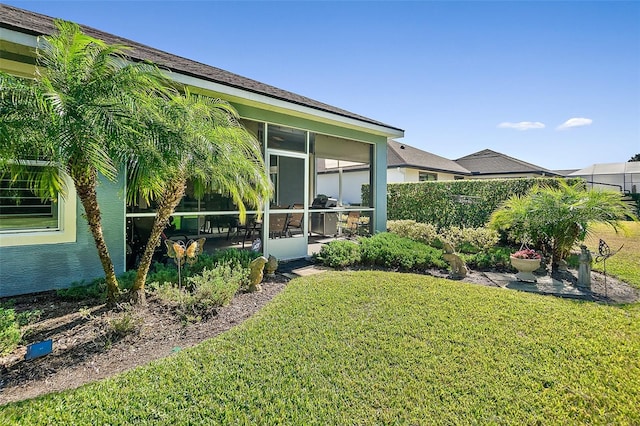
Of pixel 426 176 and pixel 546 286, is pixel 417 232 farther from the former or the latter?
pixel 426 176

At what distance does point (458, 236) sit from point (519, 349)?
6801mm

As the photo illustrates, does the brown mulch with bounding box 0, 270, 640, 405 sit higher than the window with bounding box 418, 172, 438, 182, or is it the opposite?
the window with bounding box 418, 172, 438, 182

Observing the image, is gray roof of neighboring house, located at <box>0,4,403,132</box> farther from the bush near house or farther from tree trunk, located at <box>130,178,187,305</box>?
the bush near house

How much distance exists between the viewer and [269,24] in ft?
33.2

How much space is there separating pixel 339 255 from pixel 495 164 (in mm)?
26335

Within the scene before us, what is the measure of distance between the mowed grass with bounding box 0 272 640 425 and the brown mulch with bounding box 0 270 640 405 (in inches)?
12.5

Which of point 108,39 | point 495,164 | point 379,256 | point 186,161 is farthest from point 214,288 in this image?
point 495,164

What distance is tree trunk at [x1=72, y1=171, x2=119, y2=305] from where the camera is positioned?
399cm

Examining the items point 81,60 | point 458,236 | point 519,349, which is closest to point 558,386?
point 519,349

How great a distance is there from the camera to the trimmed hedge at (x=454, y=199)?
457 inches

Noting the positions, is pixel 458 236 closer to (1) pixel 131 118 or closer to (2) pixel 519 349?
(2) pixel 519 349

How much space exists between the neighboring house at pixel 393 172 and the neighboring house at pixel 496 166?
2470mm

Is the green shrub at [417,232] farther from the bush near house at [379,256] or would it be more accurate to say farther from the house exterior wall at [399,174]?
the house exterior wall at [399,174]

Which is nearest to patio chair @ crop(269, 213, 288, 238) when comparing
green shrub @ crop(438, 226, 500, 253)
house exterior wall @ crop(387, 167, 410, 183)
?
green shrub @ crop(438, 226, 500, 253)
